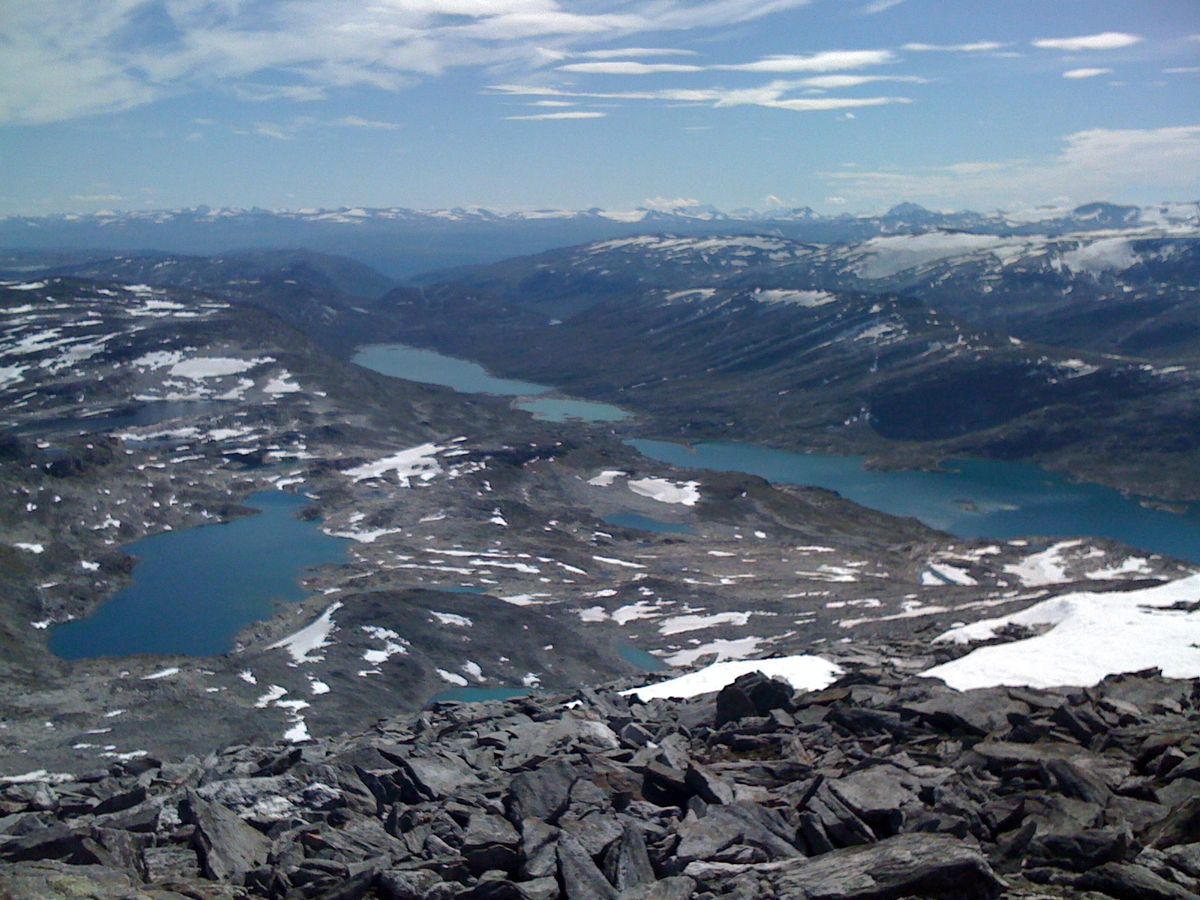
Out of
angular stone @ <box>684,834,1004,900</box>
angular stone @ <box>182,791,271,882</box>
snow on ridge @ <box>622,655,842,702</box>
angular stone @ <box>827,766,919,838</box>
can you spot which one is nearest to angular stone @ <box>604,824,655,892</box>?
angular stone @ <box>684,834,1004,900</box>

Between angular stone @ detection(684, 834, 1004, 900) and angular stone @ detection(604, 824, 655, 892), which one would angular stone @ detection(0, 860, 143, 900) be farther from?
angular stone @ detection(684, 834, 1004, 900)

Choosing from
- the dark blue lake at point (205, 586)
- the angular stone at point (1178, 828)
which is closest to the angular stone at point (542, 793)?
the angular stone at point (1178, 828)

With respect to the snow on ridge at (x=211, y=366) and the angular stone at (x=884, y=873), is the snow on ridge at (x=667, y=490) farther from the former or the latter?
the angular stone at (x=884, y=873)

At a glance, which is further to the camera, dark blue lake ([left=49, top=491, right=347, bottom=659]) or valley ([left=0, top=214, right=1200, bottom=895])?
dark blue lake ([left=49, top=491, right=347, bottom=659])

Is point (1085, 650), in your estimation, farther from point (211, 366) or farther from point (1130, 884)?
point (211, 366)

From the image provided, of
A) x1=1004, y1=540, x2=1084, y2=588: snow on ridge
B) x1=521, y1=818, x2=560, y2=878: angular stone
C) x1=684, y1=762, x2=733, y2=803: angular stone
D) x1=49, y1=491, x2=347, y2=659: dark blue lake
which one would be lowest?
x1=1004, y1=540, x2=1084, y2=588: snow on ridge

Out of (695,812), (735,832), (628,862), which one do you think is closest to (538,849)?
(628,862)
